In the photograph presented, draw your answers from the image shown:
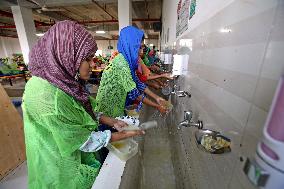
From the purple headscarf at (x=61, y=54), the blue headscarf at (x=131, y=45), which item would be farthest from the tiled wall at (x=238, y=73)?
the blue headscarf at (x=131, y=45)

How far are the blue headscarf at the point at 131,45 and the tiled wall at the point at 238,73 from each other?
0.90 meters

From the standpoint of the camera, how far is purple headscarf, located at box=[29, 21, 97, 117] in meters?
0.94

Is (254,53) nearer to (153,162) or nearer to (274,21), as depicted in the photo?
(274,21)

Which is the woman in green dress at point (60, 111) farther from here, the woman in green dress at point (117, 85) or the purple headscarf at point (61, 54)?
the woman in green dress at point (117, 85)

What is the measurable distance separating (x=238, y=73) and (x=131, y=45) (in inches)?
55.5

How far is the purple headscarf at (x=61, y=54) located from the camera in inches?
37.1

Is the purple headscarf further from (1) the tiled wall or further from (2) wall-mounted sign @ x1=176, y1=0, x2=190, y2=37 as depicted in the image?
(2) wall-mounted sign @ x1=176, y1=0, x2=190, y2=37

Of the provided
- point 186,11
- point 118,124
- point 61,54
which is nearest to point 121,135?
point 118,124

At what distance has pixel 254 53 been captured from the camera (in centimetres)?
59

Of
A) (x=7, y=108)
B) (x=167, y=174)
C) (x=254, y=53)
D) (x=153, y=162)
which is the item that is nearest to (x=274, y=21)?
(x=254, y=53)

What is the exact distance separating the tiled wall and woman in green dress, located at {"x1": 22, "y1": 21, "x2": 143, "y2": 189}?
0.66 metres

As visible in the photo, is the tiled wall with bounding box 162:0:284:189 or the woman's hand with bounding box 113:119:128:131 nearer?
the tiled wall with bounding box 162:0:284:189

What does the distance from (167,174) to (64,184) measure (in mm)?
1495

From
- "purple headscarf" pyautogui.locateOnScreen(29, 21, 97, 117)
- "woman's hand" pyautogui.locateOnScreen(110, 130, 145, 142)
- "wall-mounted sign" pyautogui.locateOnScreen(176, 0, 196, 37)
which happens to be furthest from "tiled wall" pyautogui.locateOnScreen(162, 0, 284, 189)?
"purple headscarf" pyautogui.locateOnScreen(29, 21, 97, 117)
